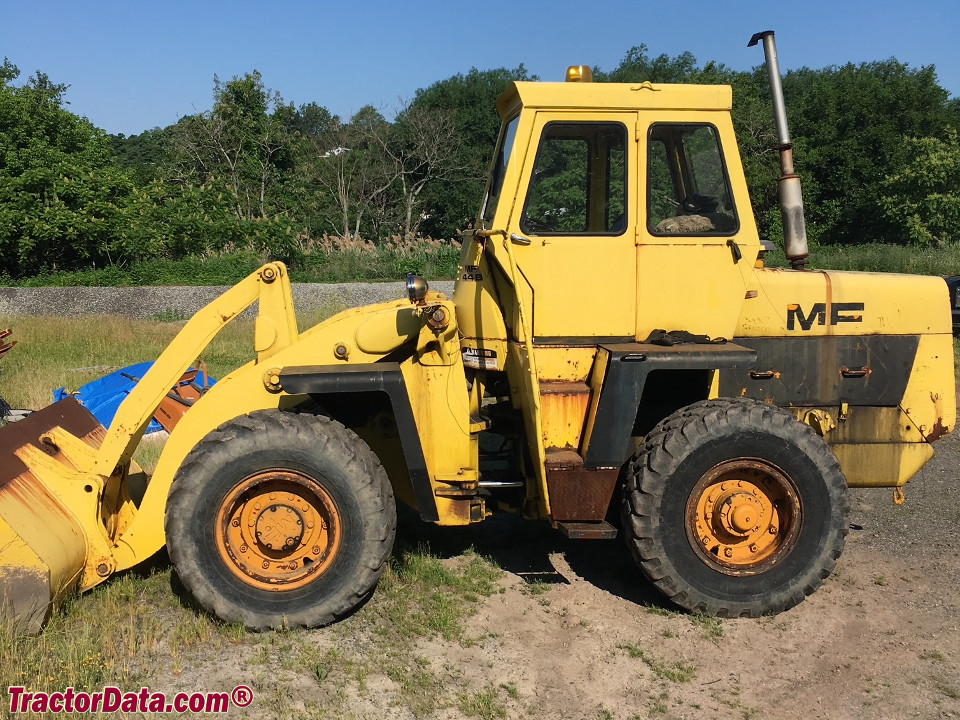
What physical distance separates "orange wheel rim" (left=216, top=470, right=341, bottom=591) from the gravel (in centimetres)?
1372

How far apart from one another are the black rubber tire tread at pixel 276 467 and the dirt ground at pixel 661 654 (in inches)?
8.6

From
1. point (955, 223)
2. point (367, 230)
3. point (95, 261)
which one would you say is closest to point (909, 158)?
point (955, 223)

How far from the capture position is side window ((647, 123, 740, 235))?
Answer: 5.07 metres

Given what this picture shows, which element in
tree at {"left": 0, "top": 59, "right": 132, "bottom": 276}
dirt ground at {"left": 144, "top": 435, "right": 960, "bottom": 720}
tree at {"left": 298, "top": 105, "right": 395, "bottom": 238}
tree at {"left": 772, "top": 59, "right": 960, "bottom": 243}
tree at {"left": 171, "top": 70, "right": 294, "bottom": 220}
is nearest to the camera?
dirt ground at {"left": 144, "top": 435, "right": 960, "bottom": 720}

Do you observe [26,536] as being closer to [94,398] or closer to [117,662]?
[117,662]

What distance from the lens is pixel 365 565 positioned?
4621 millimetres

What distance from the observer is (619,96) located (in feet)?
16.4

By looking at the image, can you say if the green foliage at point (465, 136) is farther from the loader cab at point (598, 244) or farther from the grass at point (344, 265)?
the loader cab at point (598, 244)

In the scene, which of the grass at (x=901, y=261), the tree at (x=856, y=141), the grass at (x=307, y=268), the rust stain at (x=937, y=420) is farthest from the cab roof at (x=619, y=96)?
the tree at (x=856, y=141)

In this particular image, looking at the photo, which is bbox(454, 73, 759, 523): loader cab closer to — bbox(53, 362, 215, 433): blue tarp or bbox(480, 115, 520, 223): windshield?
bbox(480, 115, 520, 223): windshield

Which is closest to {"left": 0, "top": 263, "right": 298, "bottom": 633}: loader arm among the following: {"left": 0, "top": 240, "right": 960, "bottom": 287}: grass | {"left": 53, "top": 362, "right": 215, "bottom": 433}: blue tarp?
{"left": 53, "top": 362, "right": 215, "bottom": 433}: blue tarp

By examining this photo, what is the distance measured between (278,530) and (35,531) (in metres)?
1.21

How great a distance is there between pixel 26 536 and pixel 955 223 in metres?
38.5

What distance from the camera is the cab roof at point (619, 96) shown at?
16.3ft
